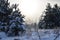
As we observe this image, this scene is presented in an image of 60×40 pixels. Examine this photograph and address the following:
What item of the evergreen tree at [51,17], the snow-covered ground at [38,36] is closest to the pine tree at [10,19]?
the snow-covered ground at [38,36]

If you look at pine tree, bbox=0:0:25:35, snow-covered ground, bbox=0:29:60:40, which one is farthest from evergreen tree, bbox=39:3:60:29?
snow-covered ground, bbox=0:29:60:40

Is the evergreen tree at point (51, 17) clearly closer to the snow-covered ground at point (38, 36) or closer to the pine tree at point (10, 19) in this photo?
the pine tree at point (10, 19)

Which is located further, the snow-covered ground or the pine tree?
the pine tree

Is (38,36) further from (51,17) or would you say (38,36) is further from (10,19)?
(51,17)

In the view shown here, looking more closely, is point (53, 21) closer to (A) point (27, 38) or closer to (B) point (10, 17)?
(B) point (10, 17)

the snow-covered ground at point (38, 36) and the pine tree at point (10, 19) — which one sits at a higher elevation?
the pine tree at point (10, 19)

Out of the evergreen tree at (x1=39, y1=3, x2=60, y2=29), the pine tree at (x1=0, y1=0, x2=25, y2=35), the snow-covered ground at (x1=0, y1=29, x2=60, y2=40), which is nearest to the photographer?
the snow-covered ground at (x1=0, y1=29, x2=60, y2=40)

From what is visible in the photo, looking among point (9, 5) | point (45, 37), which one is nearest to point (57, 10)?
point (9, 5)

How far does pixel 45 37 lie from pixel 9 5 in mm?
8447

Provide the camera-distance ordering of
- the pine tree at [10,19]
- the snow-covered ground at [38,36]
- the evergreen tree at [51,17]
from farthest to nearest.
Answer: the evergreen tree at [51,17]
the pine tree at [10,19]
the snow-covered ground at [38,36]

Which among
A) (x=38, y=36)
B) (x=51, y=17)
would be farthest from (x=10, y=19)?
(x=51, y=17)

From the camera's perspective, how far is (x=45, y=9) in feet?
105

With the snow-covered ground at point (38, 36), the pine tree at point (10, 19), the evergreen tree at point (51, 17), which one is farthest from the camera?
the evergreen tree at point (51, 17)

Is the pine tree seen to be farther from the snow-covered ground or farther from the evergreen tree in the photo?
the evergreen tree
